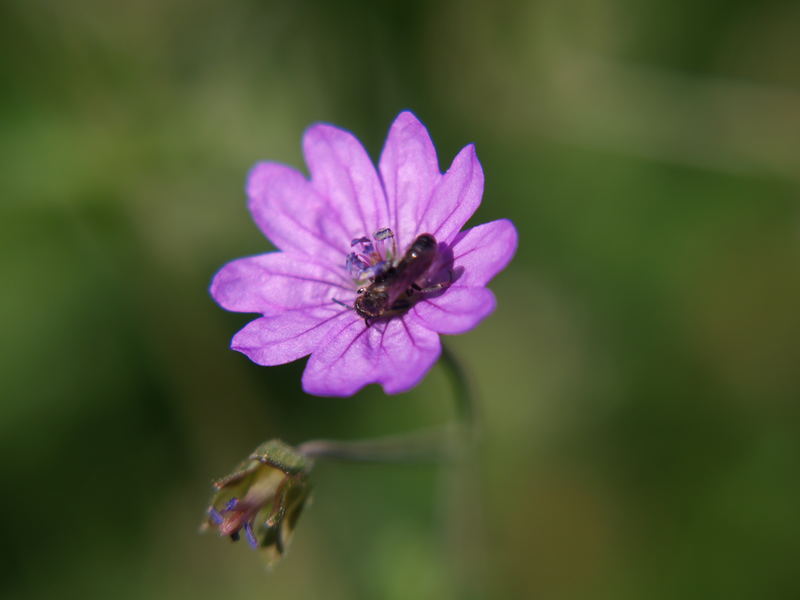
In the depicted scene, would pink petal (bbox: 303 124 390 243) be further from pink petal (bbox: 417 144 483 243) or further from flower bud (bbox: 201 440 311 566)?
flower bud (bbox: 201 440 311 566)

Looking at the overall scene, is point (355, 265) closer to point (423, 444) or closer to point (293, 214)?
point (293, 214)

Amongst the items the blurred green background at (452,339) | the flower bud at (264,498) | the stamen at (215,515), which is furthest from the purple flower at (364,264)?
the blurred green background at (452,339)

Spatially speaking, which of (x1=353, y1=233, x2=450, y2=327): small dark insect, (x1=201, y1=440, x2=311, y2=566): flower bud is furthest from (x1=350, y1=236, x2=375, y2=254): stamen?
(x1=201, y1=440, x2=311, y2=566): flower bud

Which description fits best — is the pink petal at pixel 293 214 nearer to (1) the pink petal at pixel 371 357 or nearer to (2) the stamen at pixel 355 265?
(2) the stamen at pixel 355 265

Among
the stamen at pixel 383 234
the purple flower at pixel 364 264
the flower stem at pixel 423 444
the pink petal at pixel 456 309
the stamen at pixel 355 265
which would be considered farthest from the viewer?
the stamen at pixel 355 265

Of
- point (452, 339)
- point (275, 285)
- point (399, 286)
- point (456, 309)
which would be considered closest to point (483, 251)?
point (456, 309)

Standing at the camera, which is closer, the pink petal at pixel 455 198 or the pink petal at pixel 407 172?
the pink petal at pixel 455 198
